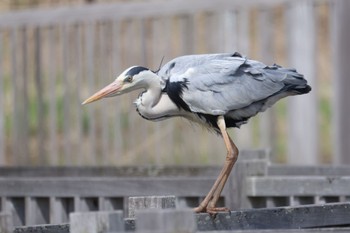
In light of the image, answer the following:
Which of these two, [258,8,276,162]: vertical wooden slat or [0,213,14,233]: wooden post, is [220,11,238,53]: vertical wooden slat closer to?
[258,8,276,162]: vertical wooden slat

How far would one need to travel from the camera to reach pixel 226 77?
5586 mm

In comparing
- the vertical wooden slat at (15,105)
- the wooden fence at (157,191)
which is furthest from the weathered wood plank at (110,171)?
the vertical wooden slat at (15,105)

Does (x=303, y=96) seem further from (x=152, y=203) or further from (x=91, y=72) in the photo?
(x=152, y=203)

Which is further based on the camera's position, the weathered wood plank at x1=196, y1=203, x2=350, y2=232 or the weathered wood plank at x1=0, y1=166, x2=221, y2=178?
the weathered wood plank at x1=0, y1=166, x2=221, y2=178

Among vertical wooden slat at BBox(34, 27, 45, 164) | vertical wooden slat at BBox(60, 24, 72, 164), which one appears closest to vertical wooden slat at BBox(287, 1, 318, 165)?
vertical wooden slat at BBox(60, 24, 72, 164)

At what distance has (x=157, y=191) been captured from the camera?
21.1 ft

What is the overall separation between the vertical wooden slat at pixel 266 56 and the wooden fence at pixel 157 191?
3.13 metres

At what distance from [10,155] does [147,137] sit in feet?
8.06

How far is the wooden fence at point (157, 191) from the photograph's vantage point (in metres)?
6.41

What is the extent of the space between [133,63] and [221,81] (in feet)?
17.5

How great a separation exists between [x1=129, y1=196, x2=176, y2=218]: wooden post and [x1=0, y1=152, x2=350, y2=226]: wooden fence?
1.50 metres

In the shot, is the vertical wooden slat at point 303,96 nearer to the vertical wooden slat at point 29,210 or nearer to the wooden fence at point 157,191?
the wooden fence at point 157,191

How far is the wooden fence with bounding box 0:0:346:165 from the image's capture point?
9.99 m

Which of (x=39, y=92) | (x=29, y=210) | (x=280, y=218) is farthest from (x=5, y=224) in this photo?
(x=39, y=92)
